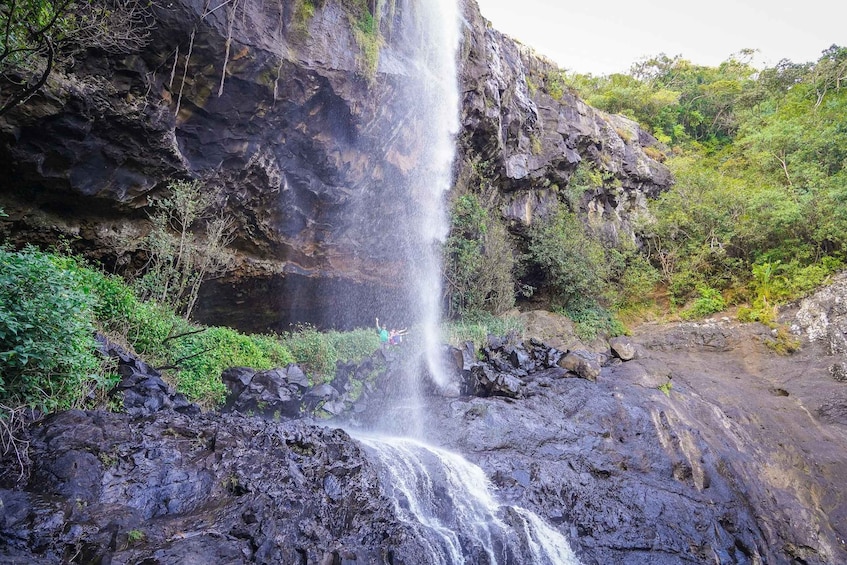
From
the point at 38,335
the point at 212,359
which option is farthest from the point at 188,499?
the point at 212,359

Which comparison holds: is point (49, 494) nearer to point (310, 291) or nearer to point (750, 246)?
point (310, 291)

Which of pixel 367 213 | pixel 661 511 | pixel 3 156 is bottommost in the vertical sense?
pixel 661 511

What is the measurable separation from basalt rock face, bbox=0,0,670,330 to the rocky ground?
15.4 ft

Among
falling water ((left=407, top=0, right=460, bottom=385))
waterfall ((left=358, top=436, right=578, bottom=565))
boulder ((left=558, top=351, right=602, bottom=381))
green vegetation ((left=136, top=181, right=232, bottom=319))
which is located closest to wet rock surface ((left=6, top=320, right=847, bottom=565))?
boulder ((left=558, top=351, right=602, bottom=381))

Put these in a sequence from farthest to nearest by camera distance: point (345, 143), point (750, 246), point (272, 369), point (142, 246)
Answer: point (750, 246) < point (345, 143) < point (142, 246) < point (272, 369)

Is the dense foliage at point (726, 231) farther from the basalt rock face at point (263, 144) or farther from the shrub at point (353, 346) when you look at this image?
the shrub at point (353, 346)

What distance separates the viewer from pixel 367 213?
46.0 ft

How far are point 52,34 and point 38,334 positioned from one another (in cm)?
391

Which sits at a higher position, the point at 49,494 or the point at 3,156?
the point at 3,156

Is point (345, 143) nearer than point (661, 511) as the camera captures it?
No

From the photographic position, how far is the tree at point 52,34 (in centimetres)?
485

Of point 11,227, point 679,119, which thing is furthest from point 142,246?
→ point 679,119

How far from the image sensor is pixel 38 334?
4.49 metres

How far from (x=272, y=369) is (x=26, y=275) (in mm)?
5193
